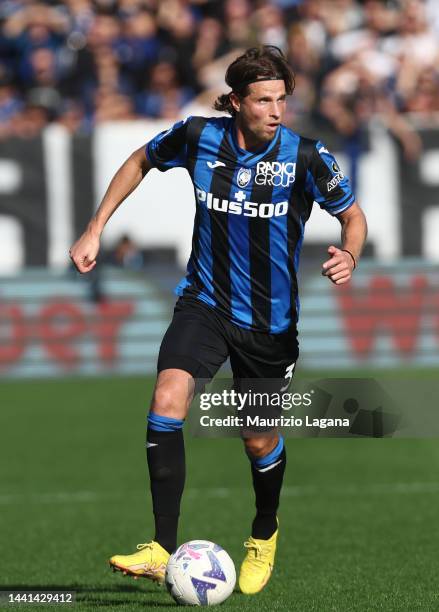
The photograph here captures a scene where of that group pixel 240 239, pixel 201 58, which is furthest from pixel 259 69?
pixel 201 58

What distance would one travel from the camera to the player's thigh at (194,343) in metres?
5.81

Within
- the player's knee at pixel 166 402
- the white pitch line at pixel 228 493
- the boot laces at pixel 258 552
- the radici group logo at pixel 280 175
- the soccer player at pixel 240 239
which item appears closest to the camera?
the player's knee at pixel 166 402

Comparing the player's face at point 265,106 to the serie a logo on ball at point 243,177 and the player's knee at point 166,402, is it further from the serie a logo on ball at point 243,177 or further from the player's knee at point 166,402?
the player's knee at point 166,402

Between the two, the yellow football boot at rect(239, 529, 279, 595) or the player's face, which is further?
the yellow football boot at rect(239, 529, 279, 595)

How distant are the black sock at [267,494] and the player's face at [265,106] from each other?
1.67m

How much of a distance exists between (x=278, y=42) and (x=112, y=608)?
38.0 ft

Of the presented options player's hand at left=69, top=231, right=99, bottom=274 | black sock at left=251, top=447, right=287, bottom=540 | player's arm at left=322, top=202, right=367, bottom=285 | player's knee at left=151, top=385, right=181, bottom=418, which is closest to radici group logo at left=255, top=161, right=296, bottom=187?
player's arm at left=322, top=202, right=367, bottom=285

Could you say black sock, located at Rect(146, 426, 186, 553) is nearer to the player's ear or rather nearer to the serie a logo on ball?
the serie a logo on ball

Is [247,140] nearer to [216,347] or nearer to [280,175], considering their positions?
[280,175]

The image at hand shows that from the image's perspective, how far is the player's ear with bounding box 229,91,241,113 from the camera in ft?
Answer: 19.6

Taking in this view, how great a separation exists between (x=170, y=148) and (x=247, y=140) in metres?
0.41

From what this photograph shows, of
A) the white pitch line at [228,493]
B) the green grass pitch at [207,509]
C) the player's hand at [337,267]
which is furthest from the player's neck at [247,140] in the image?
the white pitch line at [228,493]

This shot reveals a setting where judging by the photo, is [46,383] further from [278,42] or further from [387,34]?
[387,34]

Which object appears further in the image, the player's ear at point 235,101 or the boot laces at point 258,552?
the boot laces at point 258,552
